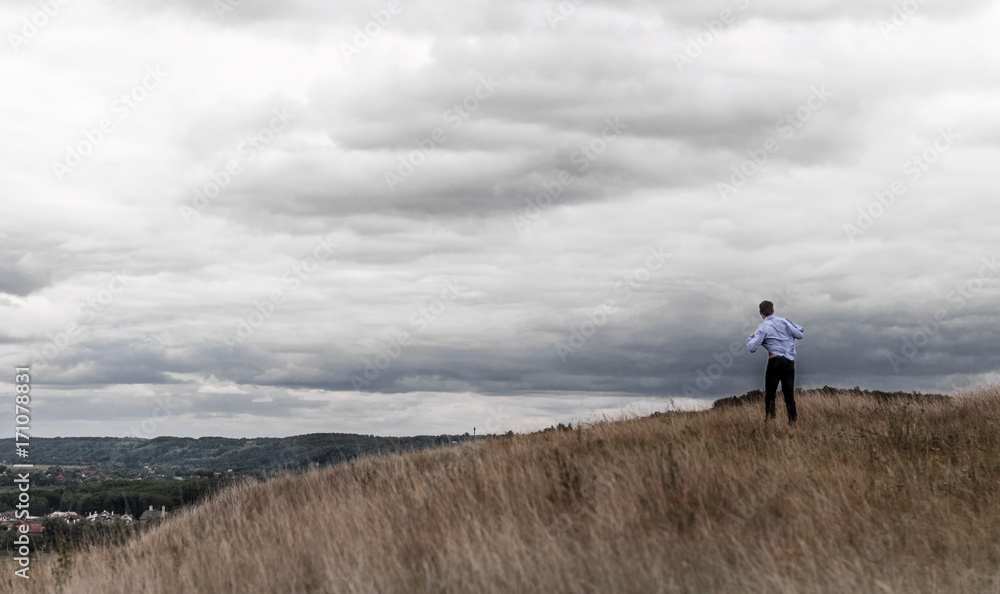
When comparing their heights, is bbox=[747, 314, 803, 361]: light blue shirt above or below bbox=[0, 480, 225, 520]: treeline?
above

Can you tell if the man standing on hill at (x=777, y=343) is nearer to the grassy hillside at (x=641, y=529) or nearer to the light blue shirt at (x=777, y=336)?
the light blue shirt at (x=777, y=336)

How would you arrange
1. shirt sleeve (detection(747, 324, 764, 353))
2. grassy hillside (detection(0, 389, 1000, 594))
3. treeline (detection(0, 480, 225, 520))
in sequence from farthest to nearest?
1. treeline (detection(0, 480, 225, 520))
2. shirt sleeve (detection(747, 324, 764, 353))
3. grassy hillside (detection(0, 389, 1000, 594))

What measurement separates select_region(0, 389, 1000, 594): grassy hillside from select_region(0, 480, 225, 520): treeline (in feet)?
24.9

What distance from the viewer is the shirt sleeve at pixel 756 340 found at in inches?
519

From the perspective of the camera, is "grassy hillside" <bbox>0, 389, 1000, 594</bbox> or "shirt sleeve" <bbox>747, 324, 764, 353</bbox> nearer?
"grassy hillside" <bbox>0, 389, 1000, 594</bbox>

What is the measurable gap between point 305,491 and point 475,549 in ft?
29.7

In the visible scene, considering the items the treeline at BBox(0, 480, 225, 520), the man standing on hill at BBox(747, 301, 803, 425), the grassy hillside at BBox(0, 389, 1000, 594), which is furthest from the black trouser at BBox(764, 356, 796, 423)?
the treeline at BBox(0, 480, 225, 520)

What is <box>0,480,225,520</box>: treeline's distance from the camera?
62.4ft

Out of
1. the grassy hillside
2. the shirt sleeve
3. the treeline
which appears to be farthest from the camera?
the treeline

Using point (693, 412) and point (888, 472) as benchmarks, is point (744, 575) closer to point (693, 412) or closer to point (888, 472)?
point (888, 472)

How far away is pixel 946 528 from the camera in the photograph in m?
6.74

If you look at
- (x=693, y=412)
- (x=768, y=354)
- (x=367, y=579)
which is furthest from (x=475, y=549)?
(x=693, y=412)

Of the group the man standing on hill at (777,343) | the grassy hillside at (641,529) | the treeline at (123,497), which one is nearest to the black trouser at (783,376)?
the man standing on hill at (777,343)

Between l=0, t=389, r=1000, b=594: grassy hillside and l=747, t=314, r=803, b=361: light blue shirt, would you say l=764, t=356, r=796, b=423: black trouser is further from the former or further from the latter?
l=0, t=389, r=1000, b=594: grassy hillside
